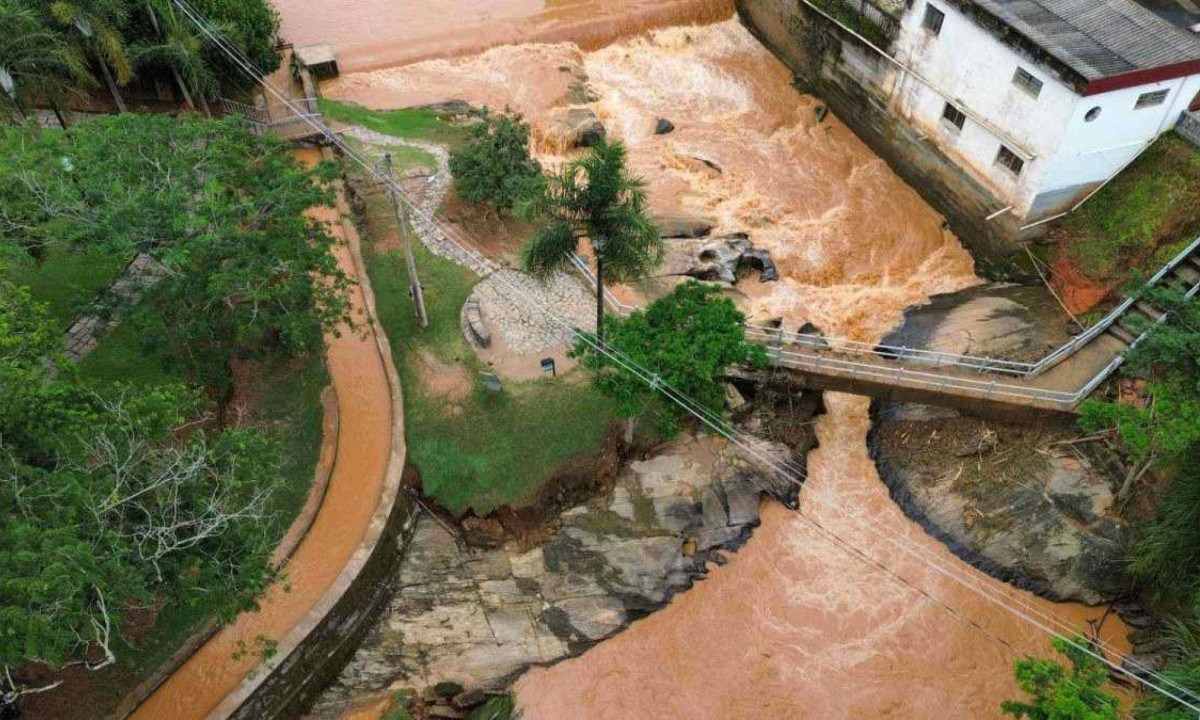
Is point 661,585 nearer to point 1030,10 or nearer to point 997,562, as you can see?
point 997,562

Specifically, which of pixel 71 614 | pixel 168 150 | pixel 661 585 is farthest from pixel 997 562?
pixel 168 150

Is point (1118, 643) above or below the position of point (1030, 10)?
below

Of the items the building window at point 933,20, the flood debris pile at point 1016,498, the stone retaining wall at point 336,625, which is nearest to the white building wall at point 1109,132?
the building window at point 933,20

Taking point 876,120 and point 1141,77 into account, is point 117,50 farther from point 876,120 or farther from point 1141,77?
point 1141,77

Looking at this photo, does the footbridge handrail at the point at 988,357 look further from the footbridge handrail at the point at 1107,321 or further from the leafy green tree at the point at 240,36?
the leafy green tree at the point at 240,36

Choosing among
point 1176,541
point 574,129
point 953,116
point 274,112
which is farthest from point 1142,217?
point 274,112

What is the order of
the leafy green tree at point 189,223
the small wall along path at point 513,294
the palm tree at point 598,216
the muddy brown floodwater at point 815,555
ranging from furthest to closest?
the small wall along path at point 513,294, the muddy brown floodwater at point 815,555, the leafy green tree at point 189,223, the palm tree at point 598,216
